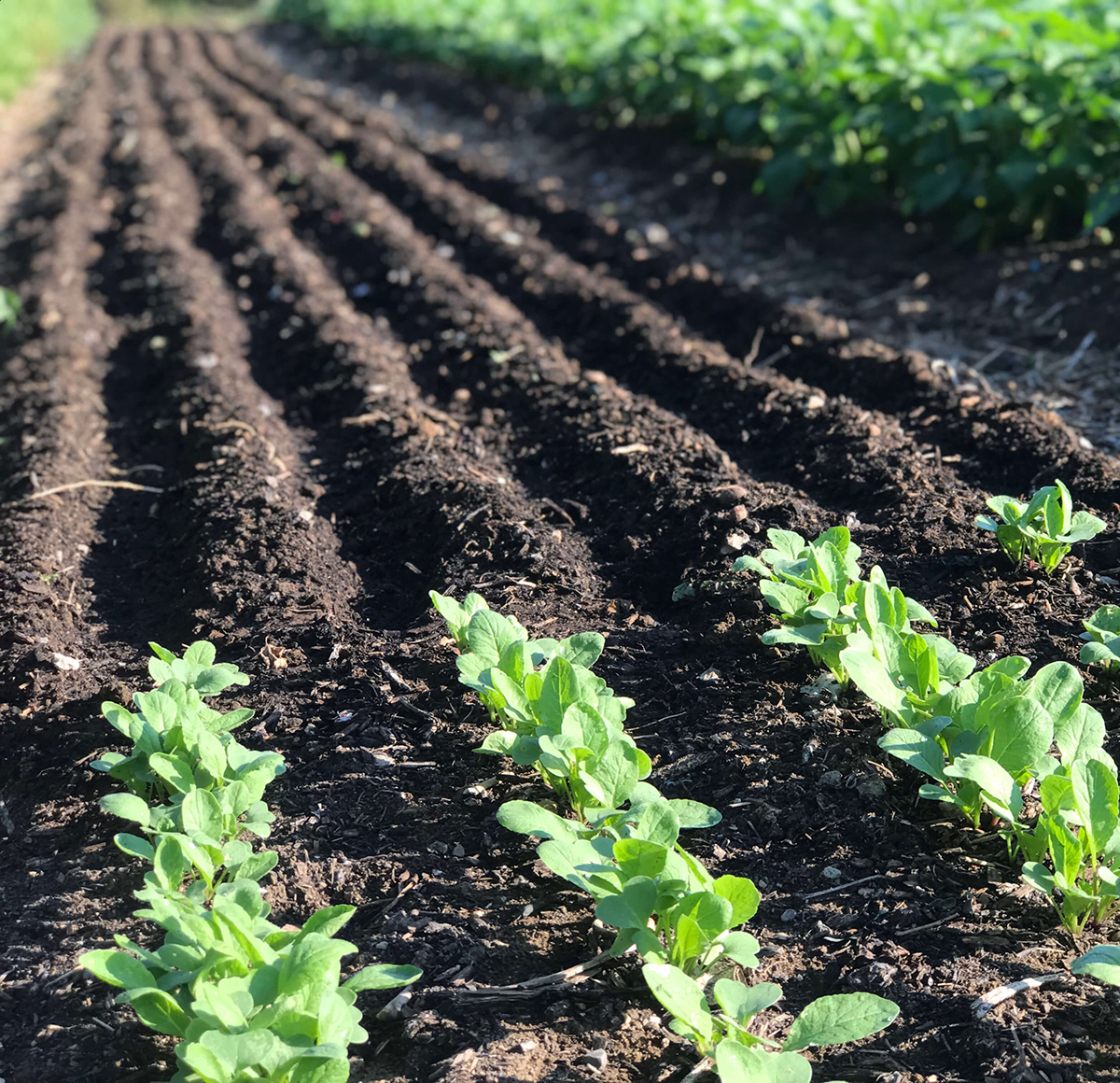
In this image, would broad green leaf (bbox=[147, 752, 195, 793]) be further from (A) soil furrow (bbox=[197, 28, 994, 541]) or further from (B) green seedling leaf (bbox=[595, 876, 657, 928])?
(A) soil furrow (bbox=[197, 28, 994, 541])

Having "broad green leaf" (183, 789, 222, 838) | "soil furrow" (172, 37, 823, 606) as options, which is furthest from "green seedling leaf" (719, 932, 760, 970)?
"soil furrow" (172, 37, 823, 606)

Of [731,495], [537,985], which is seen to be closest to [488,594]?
[731,495]

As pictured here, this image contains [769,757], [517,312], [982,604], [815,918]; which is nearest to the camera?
[815,918]

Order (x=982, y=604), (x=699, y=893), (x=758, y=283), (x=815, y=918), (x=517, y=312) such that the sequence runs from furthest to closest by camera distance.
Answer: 1. (x=758, y=283)
2. (x=517, y=312)
3. (x=982, y=604)
4. (x=815, y=918)
5. (x=699, y=893)

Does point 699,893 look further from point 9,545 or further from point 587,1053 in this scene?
point 9,545

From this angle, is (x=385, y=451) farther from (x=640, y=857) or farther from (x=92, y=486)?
(x=640, y=857)

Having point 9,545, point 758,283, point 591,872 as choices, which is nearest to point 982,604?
point 591,872

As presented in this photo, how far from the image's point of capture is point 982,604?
9.22 ft

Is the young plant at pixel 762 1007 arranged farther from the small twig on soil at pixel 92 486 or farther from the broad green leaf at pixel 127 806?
the small twig on soil at pixel 92 486

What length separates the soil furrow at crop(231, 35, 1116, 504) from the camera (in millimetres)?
3486

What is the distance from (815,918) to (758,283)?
4431 millimetres

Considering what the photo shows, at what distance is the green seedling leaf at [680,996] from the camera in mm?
1639

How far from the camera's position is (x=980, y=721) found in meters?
2.09

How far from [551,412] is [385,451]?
0.65 m
